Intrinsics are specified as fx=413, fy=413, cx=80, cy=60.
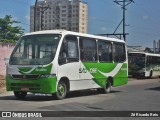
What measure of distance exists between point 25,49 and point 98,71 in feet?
14.8

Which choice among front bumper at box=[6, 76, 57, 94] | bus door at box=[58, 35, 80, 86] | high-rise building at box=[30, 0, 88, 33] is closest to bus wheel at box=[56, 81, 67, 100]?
bus door at box=[58, 35, 80, 86]

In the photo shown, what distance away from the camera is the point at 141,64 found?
42812 millimetres

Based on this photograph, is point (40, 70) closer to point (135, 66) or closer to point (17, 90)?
point (17, 90)

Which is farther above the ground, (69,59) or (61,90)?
(69,59)

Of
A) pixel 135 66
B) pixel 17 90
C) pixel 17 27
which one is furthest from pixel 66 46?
pixel 17 27

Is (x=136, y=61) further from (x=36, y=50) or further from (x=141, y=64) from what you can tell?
(x=36, y=50)

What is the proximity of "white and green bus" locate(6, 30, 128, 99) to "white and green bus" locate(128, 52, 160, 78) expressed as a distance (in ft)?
77.4

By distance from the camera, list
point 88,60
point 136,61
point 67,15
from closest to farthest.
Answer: point 88,60, point 136,61, point 67,15

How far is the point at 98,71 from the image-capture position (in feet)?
64.6

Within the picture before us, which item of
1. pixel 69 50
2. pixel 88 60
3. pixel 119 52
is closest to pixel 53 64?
pixel 69 50

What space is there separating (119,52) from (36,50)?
716cm

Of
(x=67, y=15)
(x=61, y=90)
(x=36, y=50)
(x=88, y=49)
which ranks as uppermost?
(x=67, y=15)

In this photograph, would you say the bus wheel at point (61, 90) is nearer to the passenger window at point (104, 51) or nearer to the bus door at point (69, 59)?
the bus door at point (69, 59)

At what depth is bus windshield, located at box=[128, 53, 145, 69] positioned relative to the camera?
42.8 meters
